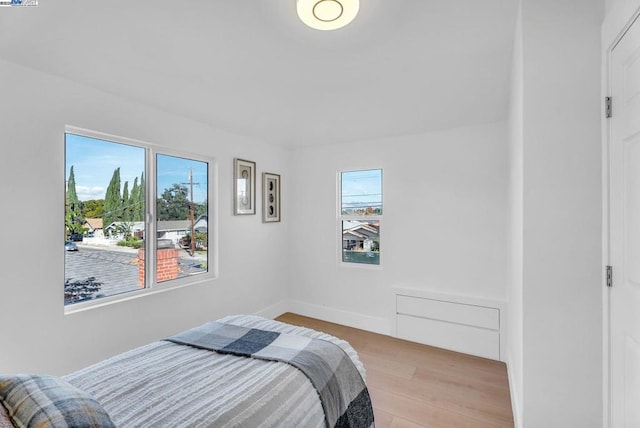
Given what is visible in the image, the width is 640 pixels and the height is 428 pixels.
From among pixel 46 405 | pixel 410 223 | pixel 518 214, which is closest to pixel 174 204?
pixel 46 405

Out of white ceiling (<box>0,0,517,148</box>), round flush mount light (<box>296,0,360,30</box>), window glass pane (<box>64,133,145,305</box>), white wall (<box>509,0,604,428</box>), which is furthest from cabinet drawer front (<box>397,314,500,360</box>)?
round flush mount light (<box>296,0,360,30</box>)

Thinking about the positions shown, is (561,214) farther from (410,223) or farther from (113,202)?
(113,202)

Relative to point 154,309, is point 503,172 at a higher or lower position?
higher

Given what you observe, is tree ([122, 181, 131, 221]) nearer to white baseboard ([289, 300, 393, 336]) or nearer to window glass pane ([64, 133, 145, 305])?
window glass pane ([64, 133, 145, 305])

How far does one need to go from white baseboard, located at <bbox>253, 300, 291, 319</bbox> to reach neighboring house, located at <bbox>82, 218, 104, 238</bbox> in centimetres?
201

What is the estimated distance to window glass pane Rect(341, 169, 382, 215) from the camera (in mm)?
3779

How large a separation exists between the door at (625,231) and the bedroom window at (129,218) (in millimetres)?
3138

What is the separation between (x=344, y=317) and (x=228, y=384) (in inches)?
107

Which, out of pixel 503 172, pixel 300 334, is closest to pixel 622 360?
pixel 300 334

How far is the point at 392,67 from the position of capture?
79.7 inches

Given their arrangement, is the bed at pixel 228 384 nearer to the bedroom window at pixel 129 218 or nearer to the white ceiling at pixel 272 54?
the bedroom window at pixel 129 218

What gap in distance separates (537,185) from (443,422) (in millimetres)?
1719

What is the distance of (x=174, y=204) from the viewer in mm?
2965

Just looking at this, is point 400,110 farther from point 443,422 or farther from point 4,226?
point 4,226
